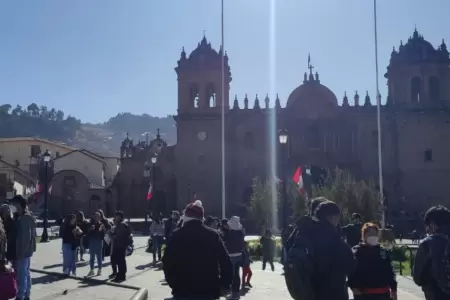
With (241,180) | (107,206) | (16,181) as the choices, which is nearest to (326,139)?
(241,180)

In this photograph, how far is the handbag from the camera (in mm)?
6258

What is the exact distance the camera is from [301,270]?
477 cm

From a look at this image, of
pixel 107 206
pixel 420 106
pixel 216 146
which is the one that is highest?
pixel 420 106

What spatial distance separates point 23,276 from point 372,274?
5756 millimetres

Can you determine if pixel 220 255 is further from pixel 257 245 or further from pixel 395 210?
pixel 395 210

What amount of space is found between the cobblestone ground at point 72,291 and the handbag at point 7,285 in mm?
4115

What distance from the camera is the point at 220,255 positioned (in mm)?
5223

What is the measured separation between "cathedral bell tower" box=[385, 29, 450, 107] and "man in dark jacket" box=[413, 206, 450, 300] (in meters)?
39.5

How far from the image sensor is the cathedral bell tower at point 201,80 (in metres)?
43.3

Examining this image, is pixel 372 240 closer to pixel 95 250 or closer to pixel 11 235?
pixel 11 235

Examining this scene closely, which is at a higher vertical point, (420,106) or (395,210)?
(420,106)

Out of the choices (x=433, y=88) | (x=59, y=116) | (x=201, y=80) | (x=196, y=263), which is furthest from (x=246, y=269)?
(x=59, y=116)

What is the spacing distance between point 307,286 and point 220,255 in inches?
34.5

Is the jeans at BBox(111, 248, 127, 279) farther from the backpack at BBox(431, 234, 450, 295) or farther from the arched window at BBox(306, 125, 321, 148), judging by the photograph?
the arched window at BBox(306, 125, 321, 148)
